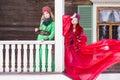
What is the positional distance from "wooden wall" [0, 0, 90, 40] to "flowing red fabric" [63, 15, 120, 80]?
412 centimetres

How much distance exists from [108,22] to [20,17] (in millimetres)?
2555

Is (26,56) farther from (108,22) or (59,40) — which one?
(108,22)

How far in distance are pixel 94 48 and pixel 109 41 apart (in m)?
0.32

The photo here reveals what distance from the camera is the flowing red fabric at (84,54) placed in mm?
8750

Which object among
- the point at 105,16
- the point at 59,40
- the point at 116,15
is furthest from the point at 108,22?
the point at 59,40

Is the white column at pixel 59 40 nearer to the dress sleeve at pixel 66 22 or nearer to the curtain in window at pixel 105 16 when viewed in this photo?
the dress sleeve at pixel 66 22

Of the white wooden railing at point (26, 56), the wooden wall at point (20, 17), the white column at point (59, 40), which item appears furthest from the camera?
the wooden wall at point (20, 17)

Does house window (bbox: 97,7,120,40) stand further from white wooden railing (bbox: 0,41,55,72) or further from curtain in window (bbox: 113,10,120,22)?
white wooden railing (bbox: 0,41,55,72)

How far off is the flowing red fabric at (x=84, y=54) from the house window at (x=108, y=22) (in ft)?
13.2

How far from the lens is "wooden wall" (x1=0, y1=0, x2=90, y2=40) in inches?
511

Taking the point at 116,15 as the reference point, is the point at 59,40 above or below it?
below

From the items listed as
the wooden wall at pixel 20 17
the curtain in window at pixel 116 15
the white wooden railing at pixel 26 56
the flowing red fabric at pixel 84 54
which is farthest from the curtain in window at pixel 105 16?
the white wooden railing at pixel 26 56

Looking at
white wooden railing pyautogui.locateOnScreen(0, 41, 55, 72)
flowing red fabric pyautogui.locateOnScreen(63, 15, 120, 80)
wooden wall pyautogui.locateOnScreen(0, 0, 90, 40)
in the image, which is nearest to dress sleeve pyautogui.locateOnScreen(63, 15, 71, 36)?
flowing red fabric pyautogui.locateOnScreen(63, 15, 120, 80)

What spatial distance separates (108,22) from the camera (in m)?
13.1
